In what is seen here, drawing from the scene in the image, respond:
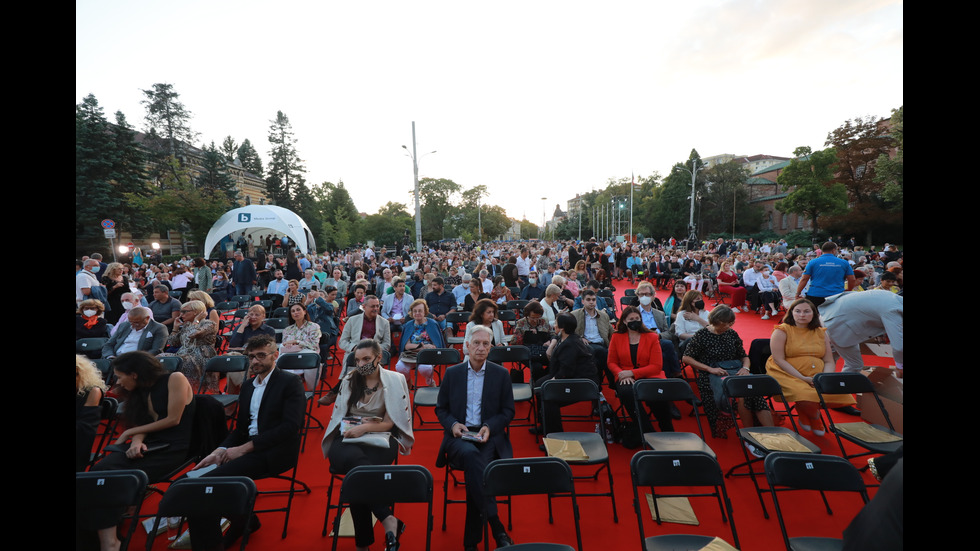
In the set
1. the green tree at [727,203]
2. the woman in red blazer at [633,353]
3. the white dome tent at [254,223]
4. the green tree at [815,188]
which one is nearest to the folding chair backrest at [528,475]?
the woman in red blazer at [633,353]

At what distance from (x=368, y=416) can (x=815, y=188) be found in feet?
164

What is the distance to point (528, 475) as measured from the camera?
259 centimetres

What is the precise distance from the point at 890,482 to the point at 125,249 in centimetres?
2684

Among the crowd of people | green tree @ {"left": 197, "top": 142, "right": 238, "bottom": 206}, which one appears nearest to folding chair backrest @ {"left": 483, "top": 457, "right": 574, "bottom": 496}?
the crowd of people

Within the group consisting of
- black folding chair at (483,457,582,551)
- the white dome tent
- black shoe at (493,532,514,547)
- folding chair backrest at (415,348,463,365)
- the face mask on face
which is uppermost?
the white dome tent

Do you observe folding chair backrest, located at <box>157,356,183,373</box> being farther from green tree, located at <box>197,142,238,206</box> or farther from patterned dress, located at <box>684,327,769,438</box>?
green tree, located at <box>197,142,238,206</box>

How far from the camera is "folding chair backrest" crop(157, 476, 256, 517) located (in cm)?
234

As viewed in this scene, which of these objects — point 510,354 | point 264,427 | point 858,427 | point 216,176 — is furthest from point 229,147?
point 858,427

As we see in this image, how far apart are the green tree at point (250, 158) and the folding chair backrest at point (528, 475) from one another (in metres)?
64.2

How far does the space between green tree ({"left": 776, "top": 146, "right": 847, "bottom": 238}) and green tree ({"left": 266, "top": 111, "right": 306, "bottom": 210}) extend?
55.3 meters

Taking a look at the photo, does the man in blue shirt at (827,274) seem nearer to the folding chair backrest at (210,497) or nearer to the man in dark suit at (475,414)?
the man in dark suit at (475,414)

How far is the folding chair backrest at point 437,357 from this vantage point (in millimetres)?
5367
